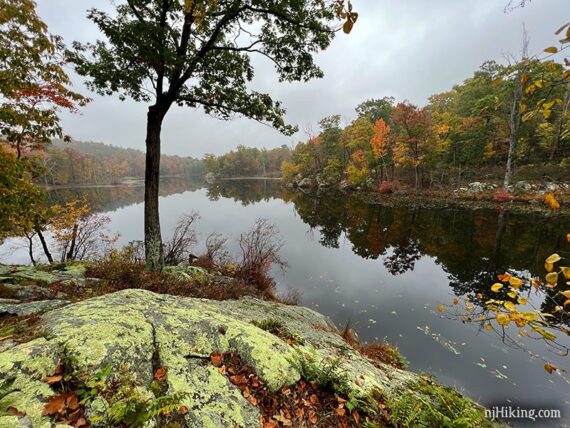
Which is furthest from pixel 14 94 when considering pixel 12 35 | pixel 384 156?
pixel 384 156

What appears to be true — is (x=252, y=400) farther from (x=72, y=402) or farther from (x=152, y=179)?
(x=152, y=179)

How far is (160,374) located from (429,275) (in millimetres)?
11503

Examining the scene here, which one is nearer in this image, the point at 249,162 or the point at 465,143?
the point at 465,143

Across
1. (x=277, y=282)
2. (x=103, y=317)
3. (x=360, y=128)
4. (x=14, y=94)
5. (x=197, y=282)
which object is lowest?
(x=277, y=282)

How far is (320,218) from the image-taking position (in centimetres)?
2439

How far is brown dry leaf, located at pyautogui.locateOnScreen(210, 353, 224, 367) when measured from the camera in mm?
2750

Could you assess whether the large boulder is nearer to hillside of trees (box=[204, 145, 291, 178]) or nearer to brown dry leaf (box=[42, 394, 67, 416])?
brown dry leaf (box=[42, 394, 67, 416])

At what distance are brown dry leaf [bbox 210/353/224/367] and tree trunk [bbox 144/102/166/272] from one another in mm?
4995

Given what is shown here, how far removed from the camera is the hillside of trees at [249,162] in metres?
113

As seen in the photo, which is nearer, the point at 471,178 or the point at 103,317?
the point at 103,317

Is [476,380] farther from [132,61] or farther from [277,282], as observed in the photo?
[132,61]

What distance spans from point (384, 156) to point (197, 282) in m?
→ 38.0

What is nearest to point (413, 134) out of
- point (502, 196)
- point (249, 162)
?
point (502, 196)

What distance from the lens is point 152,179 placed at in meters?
6.66
